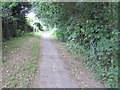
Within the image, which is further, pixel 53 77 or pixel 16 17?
pixel 16 17

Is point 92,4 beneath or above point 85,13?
above

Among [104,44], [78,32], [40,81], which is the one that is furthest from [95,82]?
[78,32]

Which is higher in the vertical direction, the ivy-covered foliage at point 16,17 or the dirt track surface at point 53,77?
the ivy-covered foliage at point 16,17

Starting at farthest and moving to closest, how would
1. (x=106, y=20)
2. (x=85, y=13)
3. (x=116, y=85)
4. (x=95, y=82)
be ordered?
(x=85, y=13), (x=106, y=20), (x=95, y=82), (x=116, y=85)

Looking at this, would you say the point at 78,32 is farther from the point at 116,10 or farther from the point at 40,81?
the point at 40,81

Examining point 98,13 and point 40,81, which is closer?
point 40,81

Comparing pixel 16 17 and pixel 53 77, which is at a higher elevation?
pixel 16 17

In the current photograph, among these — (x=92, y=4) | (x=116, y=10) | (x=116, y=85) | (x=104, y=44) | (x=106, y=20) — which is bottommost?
(x=116, y=85)

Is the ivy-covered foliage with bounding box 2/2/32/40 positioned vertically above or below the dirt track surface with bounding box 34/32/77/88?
above

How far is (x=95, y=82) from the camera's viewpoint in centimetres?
399

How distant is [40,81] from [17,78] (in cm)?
82

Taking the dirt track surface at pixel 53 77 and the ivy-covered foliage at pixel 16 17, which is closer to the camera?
the dirt track surface at pixel 53 77

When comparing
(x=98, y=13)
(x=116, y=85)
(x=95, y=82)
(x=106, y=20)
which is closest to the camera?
(x=116, y=85)

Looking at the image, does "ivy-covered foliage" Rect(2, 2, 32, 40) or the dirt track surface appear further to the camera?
"ivy-covered foliage" Rect(2, 2, 32, 40)
